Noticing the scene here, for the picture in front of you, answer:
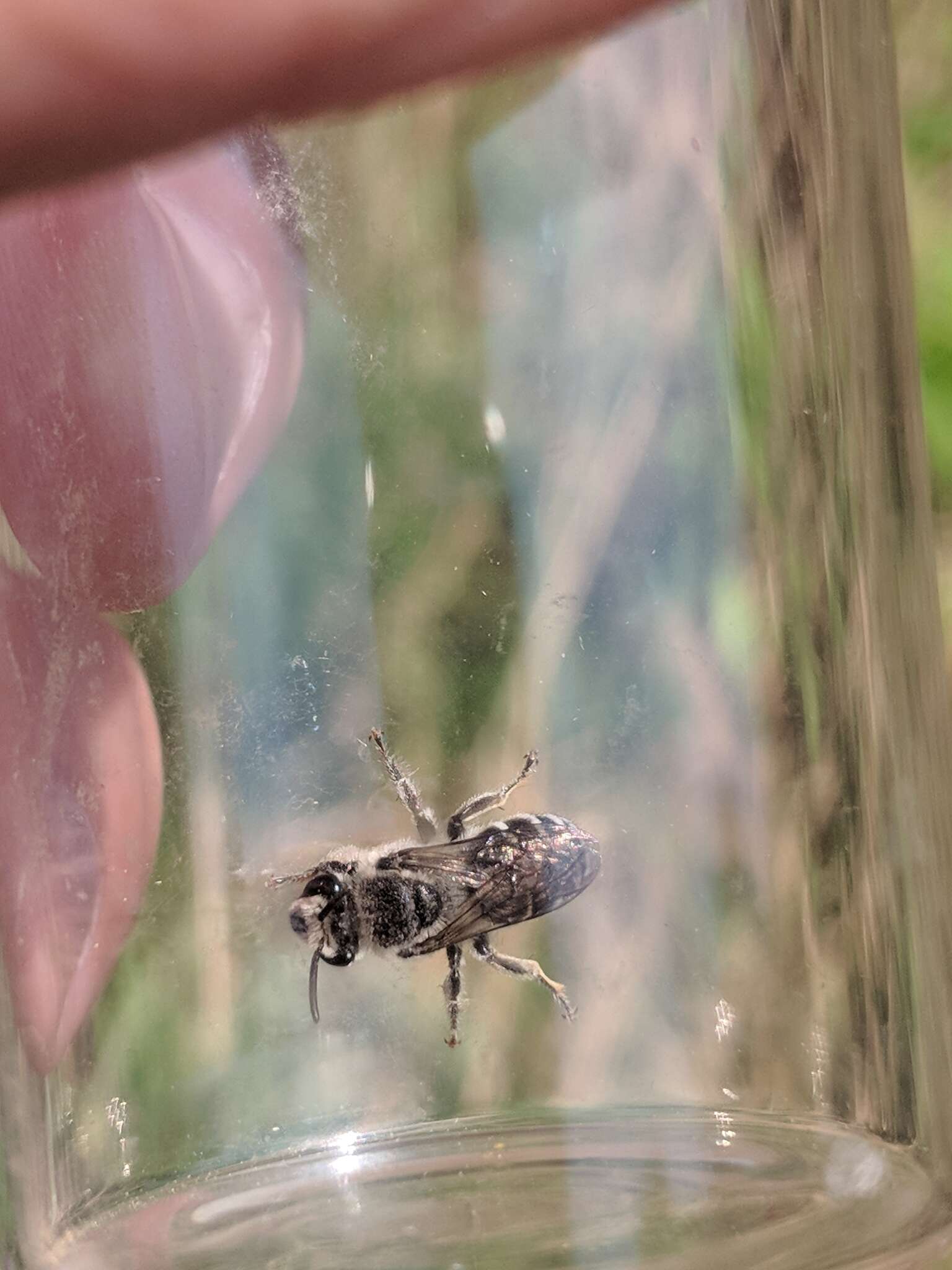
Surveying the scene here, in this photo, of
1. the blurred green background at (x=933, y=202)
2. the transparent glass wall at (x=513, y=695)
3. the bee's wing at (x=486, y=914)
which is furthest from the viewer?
the blurred green background at (x=933, y=202)

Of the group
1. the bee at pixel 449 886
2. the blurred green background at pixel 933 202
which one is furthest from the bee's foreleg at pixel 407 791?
the blurred green background at pixel 933 202

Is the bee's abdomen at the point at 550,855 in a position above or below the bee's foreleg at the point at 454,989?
above

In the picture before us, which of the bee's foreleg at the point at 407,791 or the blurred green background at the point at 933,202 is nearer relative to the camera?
the bee's foreleg at the point at 407,791

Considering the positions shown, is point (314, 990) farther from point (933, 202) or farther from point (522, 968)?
point (933, 202)

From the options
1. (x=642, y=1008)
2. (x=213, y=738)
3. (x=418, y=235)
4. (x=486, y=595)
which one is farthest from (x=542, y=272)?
(x=642, y=1008)

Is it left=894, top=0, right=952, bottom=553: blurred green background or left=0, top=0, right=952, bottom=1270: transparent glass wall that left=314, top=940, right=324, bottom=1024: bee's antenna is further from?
left=894, top=0, right=952, bottom=553: blurred green background

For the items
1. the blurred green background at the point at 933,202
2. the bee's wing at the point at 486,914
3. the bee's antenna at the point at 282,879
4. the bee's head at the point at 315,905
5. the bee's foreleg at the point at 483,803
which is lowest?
the bee's wing at the point at 486,914

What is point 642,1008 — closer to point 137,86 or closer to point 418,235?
point 418,235

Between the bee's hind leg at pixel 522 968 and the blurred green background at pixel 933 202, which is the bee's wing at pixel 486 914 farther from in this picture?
the blurred green background at pixel 933 202

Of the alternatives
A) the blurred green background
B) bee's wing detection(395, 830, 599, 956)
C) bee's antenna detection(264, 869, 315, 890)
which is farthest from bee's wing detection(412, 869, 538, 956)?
the blurred green background

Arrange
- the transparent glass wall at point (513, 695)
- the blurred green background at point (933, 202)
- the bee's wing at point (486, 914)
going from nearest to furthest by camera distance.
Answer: the transparent glass wall at point (513, 695) → the bee's wing at point (486, 914) → the blurred green background at point (933, 202)
